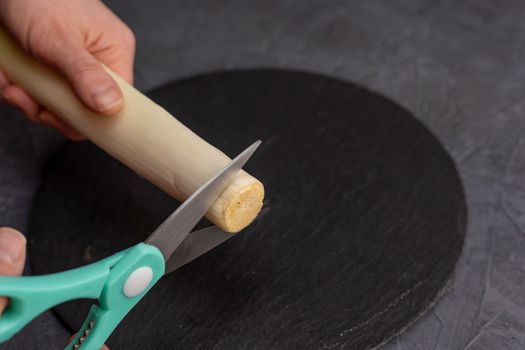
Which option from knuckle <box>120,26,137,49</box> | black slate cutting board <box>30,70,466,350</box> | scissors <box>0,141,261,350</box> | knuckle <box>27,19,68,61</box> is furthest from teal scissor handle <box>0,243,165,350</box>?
knuckle <box>120,26,137,49</box>

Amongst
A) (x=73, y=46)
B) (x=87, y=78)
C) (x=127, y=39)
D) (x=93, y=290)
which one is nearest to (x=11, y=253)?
(x=93, y=290)

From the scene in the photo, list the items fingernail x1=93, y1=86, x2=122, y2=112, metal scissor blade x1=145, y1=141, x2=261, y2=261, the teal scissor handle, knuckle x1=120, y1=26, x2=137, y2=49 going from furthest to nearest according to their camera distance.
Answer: knuckle x1=120, y1=26, x2=137, y2=49
fingernail x1=93, y1=86, x2=122, y2=112
metal scissor blade x1=145, y1=141, x2=261, y2=261
the teal scissor handle

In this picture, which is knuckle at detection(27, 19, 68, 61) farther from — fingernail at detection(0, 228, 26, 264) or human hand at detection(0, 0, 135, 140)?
fingernail at detection(0, 228, 26, 264)

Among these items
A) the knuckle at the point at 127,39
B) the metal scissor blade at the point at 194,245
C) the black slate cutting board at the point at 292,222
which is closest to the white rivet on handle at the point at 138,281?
the metal scissor blade at the point at 194,245

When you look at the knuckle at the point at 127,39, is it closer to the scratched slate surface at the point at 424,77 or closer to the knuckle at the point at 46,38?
the knuckle at the point at 46,38

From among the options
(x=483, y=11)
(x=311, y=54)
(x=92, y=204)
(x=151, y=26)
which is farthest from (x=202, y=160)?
(x=483, y=11)
